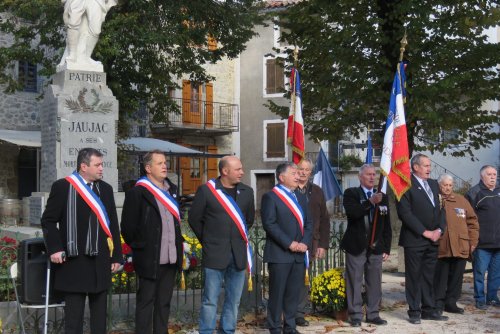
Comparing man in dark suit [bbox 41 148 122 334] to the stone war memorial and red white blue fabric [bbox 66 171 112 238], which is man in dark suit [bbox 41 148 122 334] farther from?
the stone war memorial

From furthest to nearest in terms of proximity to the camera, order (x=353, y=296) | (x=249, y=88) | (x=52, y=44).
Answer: (x=249, y=88) < (x=52, y=44) < (x=353, y=296)

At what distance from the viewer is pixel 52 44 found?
20.6 meters

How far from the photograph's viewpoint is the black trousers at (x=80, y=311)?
19.5 ft

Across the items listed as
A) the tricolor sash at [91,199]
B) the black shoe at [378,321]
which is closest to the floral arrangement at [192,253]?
the tricolor sash at [91,199]

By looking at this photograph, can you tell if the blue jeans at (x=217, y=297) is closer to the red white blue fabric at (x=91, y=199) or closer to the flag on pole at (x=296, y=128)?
the red white blue fabric at (x=91, y=199)

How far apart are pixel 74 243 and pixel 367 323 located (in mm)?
3882

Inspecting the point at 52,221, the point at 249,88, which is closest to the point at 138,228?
the point at 52,221

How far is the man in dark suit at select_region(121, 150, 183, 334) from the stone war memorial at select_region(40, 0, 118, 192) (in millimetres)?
4848

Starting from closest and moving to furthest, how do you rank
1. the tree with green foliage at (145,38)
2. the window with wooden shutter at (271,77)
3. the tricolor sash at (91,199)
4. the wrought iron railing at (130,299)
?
1. the tricolor sash at (91,199)
2. the wrought iron railing at (130,299)
3. the tree with green foliage at (145,38)
4. the window with wooden shutter at (271,77)

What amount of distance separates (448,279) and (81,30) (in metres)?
6.77

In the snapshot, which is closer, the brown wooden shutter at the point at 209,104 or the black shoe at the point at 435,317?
the black shoe at the point at 435,317

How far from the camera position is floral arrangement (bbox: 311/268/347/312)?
27.1 ft

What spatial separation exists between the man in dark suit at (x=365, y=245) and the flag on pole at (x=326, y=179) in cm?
230

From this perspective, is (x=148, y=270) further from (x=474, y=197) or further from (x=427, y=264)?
(x=474, y=197)
